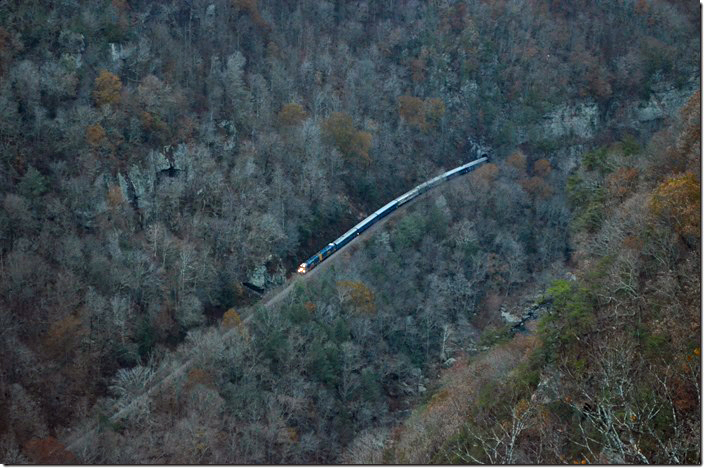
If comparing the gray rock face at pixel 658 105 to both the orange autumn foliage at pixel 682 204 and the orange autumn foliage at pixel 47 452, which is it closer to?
the orange autumn foliage at pixel 682 204

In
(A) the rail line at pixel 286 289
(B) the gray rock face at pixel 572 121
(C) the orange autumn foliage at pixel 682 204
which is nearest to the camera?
(C) the orange autumn foliage at pixel 682 204

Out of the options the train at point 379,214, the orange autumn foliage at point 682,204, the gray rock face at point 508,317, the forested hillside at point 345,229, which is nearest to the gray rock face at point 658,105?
the forested hillside at point 345,229

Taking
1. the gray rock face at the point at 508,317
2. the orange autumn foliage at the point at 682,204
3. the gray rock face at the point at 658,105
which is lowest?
the gray rock face at the point at 508,317

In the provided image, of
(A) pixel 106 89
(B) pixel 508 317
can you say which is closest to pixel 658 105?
(B) pixel 508 317

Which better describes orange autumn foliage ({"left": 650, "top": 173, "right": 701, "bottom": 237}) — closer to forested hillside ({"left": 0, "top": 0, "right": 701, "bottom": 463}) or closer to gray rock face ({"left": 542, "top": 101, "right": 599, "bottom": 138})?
forested hillside ({"left": 0, "top": 0, "right": 701, "bottom": 463})

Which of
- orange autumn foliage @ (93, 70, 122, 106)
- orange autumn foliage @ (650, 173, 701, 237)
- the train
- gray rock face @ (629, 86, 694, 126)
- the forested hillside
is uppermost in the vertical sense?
orange autumn foliage @ (650, 173, 701, 237)

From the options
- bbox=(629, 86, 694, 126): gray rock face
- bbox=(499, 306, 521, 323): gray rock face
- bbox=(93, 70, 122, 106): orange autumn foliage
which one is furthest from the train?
bbox=(629, 86, 694, 126): gray rock face
